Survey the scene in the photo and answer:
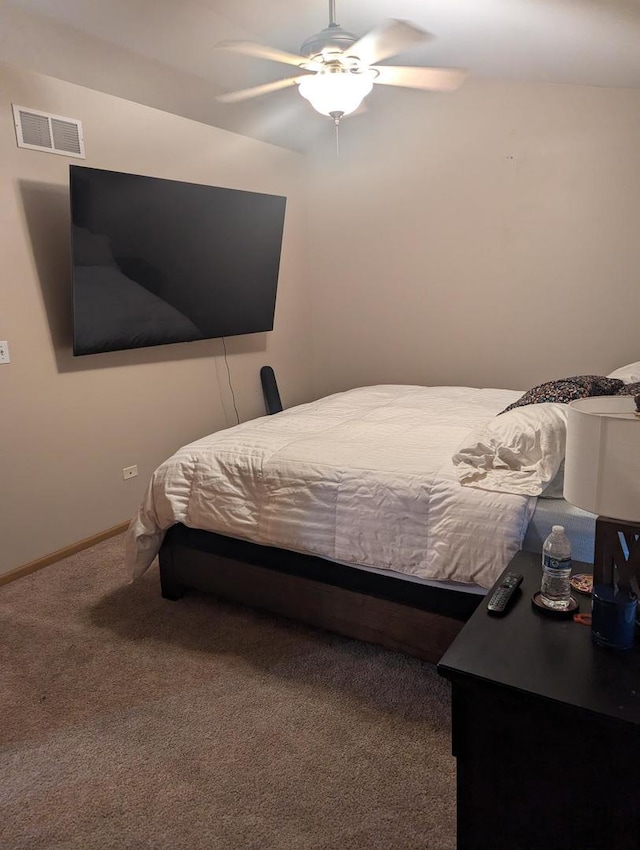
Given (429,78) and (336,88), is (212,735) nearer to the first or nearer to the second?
(336,88)

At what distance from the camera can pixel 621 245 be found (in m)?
3.68

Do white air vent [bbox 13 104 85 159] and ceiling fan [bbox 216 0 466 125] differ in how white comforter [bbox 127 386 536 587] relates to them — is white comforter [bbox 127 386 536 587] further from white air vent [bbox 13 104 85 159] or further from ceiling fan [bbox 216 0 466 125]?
white air vent [bbox 13 104 85 159]

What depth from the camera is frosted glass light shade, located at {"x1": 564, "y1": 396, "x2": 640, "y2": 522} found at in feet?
3.53

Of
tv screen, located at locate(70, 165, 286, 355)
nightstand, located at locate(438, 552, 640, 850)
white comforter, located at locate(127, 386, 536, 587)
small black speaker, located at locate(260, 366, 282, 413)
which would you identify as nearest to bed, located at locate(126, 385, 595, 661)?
white comforter, located at locate(127, 386, 536, 587)

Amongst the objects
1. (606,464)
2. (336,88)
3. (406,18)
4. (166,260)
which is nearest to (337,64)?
(336,88)

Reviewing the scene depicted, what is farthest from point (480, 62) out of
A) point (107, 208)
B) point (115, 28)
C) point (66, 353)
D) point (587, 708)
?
point (587, 708)

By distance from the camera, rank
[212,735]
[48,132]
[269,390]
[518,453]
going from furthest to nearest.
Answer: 1. [269,390]
2. [48,132]
3. [518,453]
4. [212,735]

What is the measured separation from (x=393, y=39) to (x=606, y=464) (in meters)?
3.07

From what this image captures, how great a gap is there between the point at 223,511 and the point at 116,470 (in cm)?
133

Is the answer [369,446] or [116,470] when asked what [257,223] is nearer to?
[116,470]

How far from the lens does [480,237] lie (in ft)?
13.6

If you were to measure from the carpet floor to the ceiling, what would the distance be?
111 inches

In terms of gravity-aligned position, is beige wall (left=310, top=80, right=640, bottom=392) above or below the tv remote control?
above

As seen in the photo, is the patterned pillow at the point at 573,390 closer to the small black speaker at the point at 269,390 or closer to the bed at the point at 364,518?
the bed at the point at 364,518
